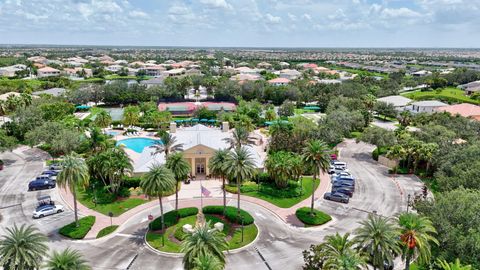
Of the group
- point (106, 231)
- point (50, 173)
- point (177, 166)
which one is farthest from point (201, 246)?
point (50, 173)

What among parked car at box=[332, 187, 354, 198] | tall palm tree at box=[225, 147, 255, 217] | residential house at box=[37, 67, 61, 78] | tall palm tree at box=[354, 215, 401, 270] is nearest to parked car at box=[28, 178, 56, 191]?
tall palm tree at box=[225, 147, 255, 217]

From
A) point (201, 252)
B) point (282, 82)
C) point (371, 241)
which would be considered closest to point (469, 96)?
point (282, 82)

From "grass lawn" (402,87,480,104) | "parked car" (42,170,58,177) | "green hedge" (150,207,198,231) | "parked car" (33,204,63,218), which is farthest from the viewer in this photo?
"grass lawn" (402,87,480,104)

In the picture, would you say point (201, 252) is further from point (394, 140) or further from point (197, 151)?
point (394, 140)

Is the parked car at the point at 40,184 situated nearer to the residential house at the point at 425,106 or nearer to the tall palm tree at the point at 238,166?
the tall palm tree at the point at 238,166

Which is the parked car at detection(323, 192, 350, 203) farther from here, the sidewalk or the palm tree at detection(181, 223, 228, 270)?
the palm tree at detection(181, 223, 228, 270)
